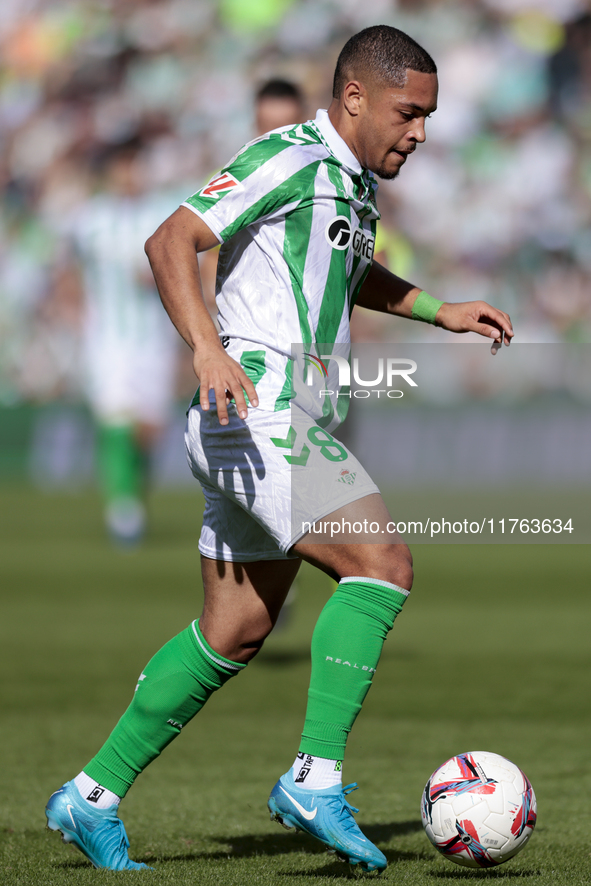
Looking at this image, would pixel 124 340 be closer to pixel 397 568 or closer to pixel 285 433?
pixel 285 433

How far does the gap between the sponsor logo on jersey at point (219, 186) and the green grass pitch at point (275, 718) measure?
62.1 inches

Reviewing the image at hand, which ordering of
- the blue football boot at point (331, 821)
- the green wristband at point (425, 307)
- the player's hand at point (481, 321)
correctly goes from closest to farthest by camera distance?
the blue football boot at point (331, 821) < the player's hand at point (481, 321) < the green wristband at point (425, 307)

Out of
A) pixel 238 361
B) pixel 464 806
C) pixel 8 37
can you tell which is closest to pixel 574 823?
pixel 464 806

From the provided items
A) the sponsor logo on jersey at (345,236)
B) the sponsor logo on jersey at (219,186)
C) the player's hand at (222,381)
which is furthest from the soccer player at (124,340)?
the player's hand at (222,381)

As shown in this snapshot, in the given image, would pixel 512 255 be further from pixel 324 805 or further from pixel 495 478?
pixel 324 805

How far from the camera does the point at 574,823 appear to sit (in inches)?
137

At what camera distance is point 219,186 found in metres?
2.82

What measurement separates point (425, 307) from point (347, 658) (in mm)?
1096

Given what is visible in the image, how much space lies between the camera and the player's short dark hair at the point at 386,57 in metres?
2.94

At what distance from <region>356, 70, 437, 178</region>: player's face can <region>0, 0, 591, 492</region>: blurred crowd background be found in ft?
43.6

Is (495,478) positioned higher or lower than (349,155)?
lower

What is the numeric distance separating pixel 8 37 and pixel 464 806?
57.7 feet

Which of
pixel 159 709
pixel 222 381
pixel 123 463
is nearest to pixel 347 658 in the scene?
pixel 159 709

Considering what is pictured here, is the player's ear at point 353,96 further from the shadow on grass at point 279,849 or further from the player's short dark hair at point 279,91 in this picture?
the player's short dark hair at point 279,91
